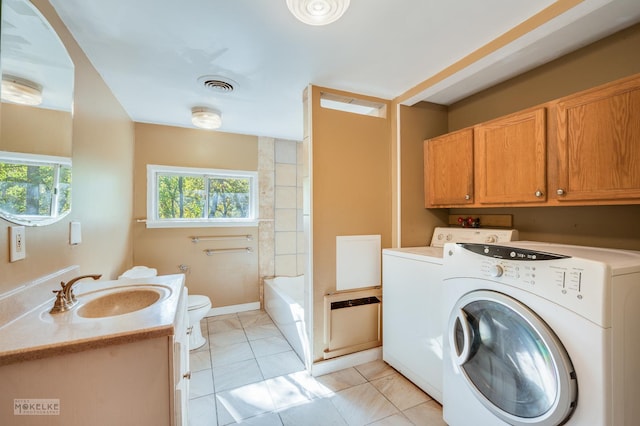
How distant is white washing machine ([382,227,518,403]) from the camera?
171 centimetres

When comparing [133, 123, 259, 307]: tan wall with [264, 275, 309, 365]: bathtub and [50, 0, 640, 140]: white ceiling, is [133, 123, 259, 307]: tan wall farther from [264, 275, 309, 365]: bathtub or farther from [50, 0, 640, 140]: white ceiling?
[50, 0, 640, 140]: white ceiling

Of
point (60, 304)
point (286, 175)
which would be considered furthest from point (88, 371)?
point (286, 175)

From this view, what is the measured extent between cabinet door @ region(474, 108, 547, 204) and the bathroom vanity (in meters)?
2.00

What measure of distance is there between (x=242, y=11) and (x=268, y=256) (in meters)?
2.70

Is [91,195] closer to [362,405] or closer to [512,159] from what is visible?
[362,405]

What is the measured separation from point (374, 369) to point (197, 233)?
241 centimetres

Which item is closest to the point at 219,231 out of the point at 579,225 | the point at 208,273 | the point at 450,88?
the point at 208,273

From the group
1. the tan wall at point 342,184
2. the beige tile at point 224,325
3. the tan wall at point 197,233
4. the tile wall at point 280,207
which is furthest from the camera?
the tile wall at point 280,207

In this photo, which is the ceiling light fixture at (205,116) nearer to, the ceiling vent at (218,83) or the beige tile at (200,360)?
the ceiling vent at (218,83)

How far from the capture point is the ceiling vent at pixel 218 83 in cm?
199

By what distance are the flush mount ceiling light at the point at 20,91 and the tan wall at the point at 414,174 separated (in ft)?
7.47

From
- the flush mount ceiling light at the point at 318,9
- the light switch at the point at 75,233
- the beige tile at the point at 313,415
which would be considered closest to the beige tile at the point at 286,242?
the beige tile at the point at 313,415

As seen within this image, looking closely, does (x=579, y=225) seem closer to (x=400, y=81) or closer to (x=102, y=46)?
(x=400, y=81)

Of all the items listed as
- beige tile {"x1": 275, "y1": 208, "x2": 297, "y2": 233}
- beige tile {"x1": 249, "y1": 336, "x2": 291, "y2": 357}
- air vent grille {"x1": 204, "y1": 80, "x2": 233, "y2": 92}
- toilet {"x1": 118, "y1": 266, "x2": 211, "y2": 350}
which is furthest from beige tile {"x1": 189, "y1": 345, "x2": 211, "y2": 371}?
air vent grille {"x1": 204, "y1": 80, "x2": 233, "y2": 92}
